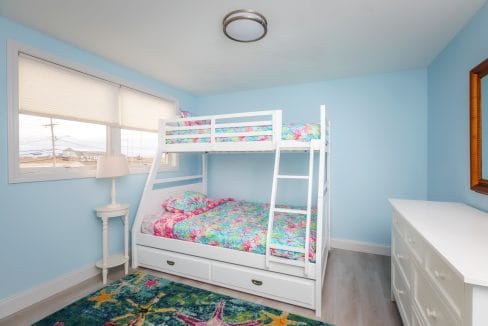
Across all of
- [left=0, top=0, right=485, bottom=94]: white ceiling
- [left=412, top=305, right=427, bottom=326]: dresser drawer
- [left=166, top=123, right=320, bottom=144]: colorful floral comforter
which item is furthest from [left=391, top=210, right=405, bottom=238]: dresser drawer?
[left=0, top=0, right=485, bottom=94]: white ceiling

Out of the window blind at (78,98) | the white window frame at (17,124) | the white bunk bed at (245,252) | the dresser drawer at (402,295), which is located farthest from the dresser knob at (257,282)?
the window blind at (78,98)

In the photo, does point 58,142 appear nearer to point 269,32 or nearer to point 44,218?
point 44,218

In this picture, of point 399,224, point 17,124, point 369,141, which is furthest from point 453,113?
point 17,124

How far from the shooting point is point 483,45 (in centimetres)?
177

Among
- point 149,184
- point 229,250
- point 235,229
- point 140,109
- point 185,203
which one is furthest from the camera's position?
point 140,109

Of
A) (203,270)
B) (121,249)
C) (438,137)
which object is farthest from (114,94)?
(438,137)

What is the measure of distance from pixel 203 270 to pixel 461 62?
309 centimetres

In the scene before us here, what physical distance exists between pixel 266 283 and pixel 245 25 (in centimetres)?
221

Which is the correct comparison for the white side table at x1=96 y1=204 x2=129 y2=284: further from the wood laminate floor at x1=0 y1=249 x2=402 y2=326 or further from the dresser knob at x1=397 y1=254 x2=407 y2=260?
the dresser knob at x1=397 y1=254 x2=407 y2=260

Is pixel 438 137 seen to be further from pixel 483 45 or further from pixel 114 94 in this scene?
pixel 114 94

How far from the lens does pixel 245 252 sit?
7.15 feet

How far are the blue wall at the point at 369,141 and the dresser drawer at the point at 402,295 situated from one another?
1287 mm

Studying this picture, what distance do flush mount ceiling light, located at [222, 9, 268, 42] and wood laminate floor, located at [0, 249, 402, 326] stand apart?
2349mm

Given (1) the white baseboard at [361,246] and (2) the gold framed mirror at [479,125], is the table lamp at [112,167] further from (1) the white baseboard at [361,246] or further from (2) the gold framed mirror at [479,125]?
(2) the gold framed mirror at [479,125]
